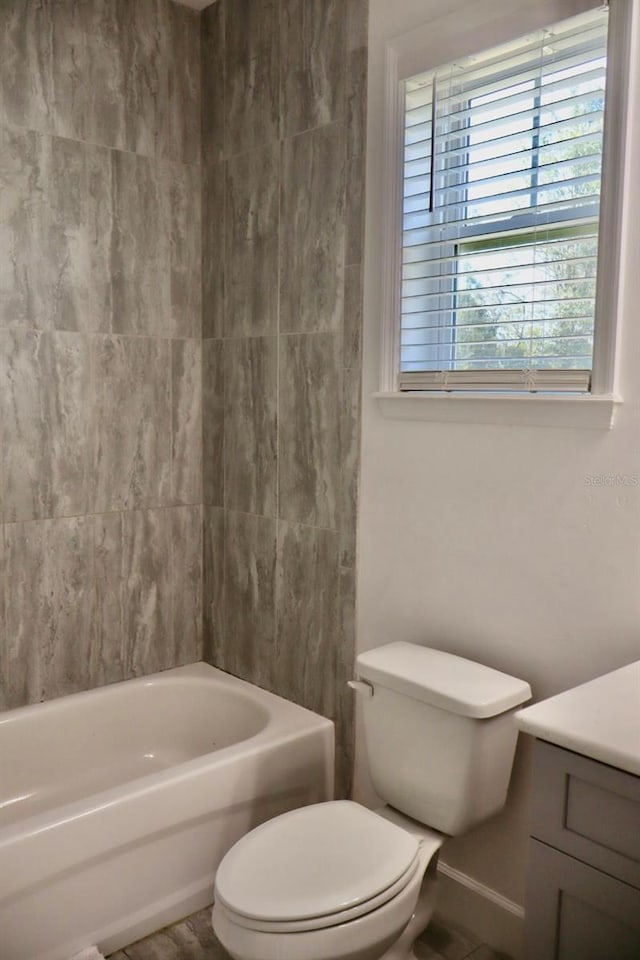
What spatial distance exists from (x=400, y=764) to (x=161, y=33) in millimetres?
2408

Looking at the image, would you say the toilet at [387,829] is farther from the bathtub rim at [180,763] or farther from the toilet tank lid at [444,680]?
the bathtub rim at [180,763]

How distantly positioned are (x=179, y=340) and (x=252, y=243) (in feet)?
1.45

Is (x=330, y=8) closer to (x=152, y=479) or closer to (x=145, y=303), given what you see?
(x=145, y=303)

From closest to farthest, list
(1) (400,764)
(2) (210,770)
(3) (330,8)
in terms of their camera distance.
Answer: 1. (1) (400,764)
2. (2) (210,770)
3. (3) (330,8)

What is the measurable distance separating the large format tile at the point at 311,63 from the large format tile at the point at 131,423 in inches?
34.0

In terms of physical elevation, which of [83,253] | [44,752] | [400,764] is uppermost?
[83,253]

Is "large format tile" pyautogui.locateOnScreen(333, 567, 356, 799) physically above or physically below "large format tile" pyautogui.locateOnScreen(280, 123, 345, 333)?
below

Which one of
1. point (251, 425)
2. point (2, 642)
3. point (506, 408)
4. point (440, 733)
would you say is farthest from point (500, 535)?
point (2, 642)

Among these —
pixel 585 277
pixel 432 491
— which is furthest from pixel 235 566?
pixel 585 277

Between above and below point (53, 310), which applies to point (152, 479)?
below

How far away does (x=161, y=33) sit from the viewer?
2.66m

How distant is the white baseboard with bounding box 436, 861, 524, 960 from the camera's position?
197cm

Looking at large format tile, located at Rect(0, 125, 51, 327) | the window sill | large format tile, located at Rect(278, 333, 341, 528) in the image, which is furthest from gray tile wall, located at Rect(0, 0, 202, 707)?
the window sill

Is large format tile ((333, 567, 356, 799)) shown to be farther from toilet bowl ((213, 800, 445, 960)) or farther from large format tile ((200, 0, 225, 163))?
large format tile ((200, 0, 225, 163))
